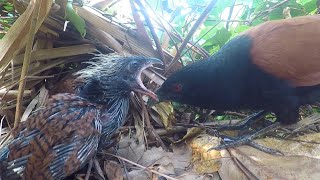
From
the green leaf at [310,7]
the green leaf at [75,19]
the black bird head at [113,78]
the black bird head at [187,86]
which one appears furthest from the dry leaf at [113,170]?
the green leaf at [310,7]

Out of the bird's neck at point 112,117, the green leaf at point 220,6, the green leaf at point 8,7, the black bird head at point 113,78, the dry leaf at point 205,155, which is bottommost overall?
the dry leaf at point 205,155

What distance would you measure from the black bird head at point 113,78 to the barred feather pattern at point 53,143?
0.69ft

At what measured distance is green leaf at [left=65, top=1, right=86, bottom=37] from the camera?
1895 mm

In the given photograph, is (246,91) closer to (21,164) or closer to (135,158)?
(135,158)

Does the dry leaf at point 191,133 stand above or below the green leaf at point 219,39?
below

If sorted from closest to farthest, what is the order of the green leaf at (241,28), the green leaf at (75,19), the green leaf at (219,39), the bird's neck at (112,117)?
the bird's neck at (112,117)
the green leaf at (75,19)
the green leaf at (219,39)
the green leaf at (241,28)

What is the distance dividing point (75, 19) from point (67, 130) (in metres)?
0.68

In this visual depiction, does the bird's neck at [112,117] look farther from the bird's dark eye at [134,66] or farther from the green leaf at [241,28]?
the green leaf at [241,28]

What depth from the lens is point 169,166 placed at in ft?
5.18

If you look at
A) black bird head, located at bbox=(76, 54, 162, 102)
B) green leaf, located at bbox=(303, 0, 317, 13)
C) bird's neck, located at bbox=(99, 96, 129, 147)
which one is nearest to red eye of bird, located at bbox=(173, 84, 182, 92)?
black bird head, located at bbox=(76, 54, 162, 102)

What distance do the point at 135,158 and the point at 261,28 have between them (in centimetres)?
103

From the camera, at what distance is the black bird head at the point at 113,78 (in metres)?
1.74

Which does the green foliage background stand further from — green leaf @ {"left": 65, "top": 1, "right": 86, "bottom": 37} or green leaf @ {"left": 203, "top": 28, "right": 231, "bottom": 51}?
green leaf @ {"left": 65, "top": 1, "right": 86, "bottom": 37}

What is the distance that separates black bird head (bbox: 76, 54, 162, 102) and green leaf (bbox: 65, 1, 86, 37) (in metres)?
0.18
